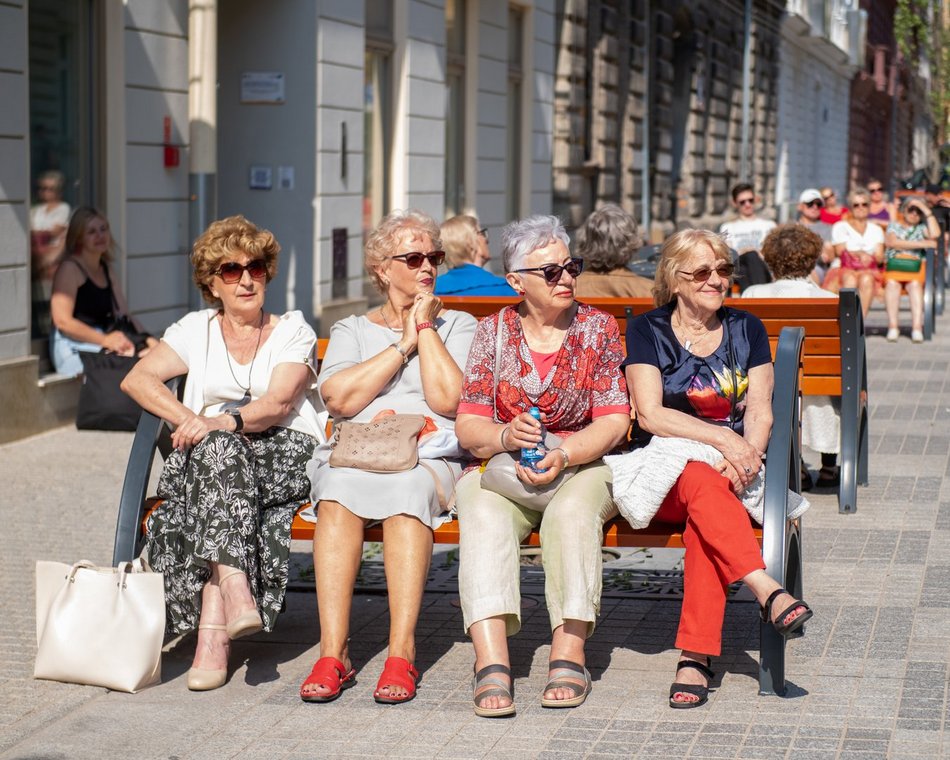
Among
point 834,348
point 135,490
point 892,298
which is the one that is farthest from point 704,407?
point 892,298

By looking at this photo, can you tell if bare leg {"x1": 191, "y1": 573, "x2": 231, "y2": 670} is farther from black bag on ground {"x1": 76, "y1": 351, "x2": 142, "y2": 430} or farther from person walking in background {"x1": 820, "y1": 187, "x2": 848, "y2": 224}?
person walking in background {"x1": 820, "y1": 187, "x2": 848, "y2": 224}

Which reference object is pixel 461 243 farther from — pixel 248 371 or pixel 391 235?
pixel 248 371

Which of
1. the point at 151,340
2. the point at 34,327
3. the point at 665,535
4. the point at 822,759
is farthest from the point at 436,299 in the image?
the point at 34,327

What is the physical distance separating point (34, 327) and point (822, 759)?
706cm

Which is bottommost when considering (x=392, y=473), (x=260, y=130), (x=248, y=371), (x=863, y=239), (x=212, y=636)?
(x=212, y=636)

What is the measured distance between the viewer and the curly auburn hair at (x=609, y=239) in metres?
7.64

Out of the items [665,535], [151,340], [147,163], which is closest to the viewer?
[665,535]

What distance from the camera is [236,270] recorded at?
5.36 m

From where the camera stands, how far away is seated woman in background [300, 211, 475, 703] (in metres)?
4.84

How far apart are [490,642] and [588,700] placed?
0.32 meters

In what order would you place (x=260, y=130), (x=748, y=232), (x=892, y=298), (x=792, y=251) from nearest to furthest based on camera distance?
(x=792, y=251), (x=748, y=232), (x=260, y=130), (x=892, y=298)

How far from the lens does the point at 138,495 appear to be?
5.11 meters

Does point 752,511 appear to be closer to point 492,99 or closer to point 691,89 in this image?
point 492,99

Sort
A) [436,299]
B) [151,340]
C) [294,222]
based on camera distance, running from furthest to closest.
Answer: [294,222]
[151,340]
[436,299]
